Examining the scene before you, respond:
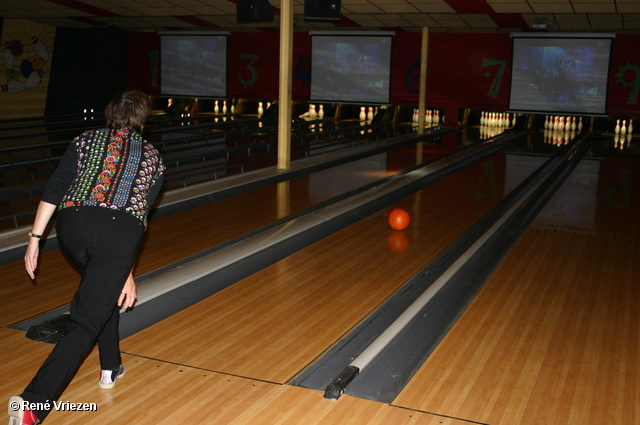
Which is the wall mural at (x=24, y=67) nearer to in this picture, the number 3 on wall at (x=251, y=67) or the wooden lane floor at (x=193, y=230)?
the number 3 on wall at (x=251, y=67)

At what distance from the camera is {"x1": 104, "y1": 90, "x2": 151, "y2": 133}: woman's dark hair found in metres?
1.62

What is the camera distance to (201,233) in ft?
12.2

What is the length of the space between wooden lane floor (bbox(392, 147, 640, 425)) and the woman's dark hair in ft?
3.53

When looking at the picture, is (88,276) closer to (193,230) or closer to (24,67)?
(193,230)

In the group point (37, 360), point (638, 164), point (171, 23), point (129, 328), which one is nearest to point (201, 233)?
point (129, 328)

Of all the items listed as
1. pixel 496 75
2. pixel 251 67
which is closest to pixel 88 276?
pixel 496 75

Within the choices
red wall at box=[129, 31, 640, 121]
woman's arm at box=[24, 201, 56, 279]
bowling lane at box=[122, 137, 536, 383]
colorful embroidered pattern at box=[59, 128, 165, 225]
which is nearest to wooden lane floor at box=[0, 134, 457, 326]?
bowling lane at box=[122, 137, 536, 383]

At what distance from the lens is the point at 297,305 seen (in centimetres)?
263

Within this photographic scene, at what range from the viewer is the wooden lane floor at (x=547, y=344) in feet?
5.90

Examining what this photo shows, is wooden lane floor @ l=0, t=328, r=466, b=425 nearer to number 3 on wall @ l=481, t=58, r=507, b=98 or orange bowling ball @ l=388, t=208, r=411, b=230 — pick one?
orange bowling ball @ l=388, t=208, r=411, b=230

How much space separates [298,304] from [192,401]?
905mm

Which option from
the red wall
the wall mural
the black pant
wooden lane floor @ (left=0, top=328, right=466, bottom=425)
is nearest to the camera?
the black pant

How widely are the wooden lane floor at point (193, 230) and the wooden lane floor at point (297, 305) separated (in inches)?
20.6

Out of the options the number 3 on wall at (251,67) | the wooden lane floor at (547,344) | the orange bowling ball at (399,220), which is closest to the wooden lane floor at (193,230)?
the orange bowling ball at (399,220)
